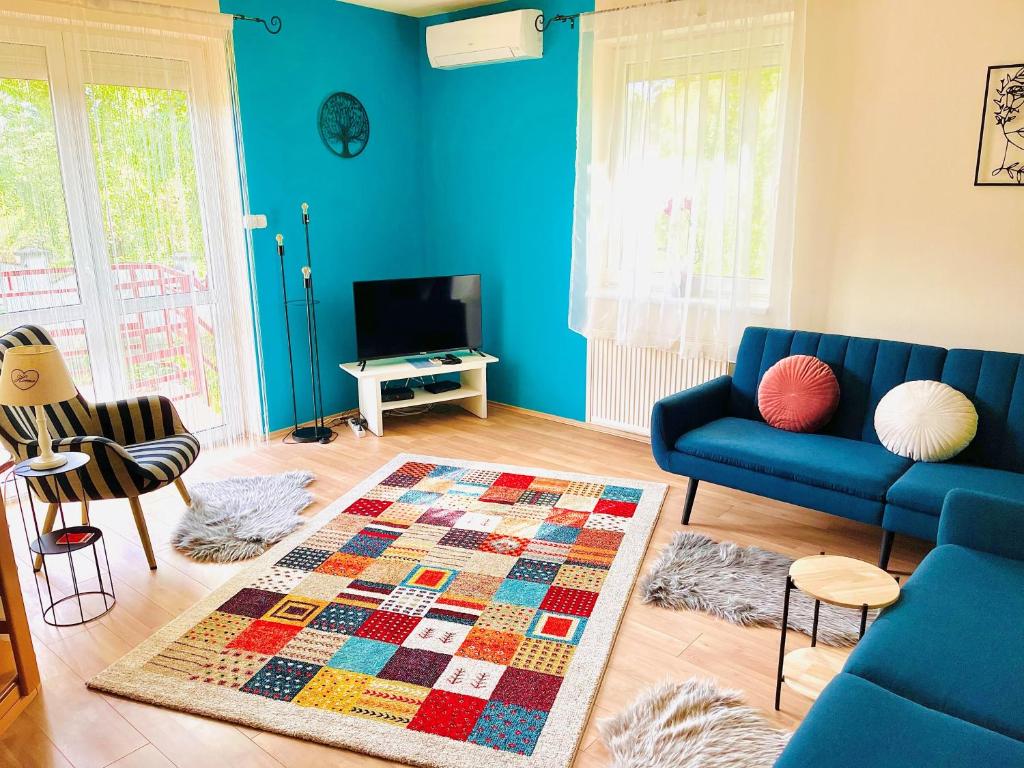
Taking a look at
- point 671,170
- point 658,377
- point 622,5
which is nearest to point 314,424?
point 658,377

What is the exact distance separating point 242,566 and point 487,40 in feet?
11.0

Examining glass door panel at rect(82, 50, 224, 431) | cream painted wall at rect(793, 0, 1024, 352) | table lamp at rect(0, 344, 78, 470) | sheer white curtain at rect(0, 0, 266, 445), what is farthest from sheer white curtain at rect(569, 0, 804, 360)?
table lamp at rect(0, 344, 78, 470)

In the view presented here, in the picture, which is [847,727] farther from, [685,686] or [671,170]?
[671,170]

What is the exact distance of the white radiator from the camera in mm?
4289

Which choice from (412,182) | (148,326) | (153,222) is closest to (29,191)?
(153,222)

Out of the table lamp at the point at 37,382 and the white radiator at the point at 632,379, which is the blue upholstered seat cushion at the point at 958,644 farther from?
the table lamp at the point at 37,382

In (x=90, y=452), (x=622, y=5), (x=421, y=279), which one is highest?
(x=622, y=5)

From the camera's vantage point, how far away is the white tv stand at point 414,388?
4.70 m

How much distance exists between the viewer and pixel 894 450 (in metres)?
3.14

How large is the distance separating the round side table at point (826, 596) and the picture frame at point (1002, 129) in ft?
6.51

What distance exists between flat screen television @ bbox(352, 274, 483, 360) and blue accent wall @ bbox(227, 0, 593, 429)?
11.1 inches

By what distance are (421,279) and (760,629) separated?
120 inches

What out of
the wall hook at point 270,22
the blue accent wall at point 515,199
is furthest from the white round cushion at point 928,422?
the wall hook at point 270,22

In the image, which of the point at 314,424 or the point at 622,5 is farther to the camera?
the point at 314,424
